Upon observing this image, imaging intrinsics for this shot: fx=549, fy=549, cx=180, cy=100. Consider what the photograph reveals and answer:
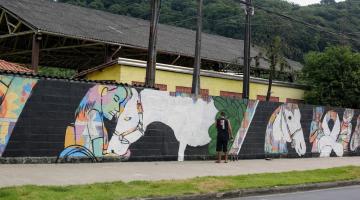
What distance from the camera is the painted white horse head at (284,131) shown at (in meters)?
20.2

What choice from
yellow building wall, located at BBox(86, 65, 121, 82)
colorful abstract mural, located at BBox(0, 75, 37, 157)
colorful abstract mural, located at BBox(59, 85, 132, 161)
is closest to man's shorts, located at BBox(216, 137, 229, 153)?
colorful abstract mural, located at BBox(59, 85, 132, 161)

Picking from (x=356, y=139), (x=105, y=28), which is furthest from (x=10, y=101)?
(x=105, y=28)

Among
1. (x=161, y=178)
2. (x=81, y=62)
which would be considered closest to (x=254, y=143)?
(x=161, y=178)

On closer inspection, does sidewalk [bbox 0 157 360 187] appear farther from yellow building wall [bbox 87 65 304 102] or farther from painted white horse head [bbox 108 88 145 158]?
yellow building wall [bbox 87 65 304 102]

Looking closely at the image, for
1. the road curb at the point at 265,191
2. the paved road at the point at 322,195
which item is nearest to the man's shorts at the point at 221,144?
the road curb at the point at 265,191

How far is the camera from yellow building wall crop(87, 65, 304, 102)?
24.0 m

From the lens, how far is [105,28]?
98.3ft

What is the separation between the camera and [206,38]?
37562 mm

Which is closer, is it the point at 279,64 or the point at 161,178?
the point at 161,178

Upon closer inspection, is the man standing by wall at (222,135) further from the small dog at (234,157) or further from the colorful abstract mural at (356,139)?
the colorful abstract mural at (356,139)

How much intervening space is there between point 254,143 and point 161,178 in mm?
7537

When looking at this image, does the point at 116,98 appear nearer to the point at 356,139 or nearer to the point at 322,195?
the point at 322,195

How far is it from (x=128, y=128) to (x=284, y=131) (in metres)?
7.46

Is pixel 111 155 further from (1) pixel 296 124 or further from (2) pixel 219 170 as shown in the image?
(1) pixel 296 124
